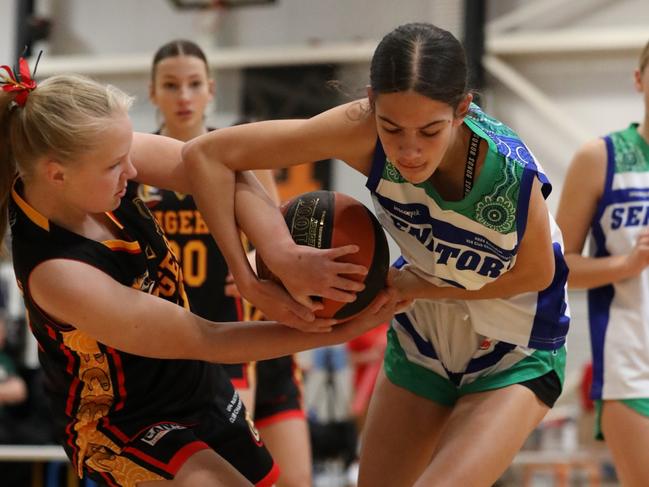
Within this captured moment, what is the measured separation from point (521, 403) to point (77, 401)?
49.6 inches

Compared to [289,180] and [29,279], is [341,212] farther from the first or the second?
[289,180]

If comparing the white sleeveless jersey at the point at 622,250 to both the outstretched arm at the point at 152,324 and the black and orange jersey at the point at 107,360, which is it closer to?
the outstretched arm at the point at 152,324

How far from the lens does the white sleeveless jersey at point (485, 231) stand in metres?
2.57

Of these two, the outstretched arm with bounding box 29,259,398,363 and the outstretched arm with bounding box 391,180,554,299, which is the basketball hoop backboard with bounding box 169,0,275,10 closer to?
the outstretched arm with bounding box 391,180,554,299

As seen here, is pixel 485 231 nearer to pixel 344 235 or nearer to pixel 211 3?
pixel 344 235

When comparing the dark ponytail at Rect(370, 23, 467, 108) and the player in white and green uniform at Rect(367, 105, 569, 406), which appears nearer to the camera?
the dark ponytail at Rect(370, 23, 467, 108)

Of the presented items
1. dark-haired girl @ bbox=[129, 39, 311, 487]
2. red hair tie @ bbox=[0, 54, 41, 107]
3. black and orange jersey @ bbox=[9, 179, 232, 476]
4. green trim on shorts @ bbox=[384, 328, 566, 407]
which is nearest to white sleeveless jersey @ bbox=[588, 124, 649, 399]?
green trim on shorts @ bbox=[384, 328, 566, 407]

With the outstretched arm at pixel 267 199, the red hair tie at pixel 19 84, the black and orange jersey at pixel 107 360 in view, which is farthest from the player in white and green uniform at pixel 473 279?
the red hair tie at pixel 19 84

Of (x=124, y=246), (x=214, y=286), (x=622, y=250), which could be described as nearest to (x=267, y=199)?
(x=124, y=246)

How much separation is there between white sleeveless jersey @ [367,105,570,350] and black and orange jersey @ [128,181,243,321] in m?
1.29

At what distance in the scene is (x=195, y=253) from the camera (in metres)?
4.05

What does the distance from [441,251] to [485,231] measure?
0.52ft

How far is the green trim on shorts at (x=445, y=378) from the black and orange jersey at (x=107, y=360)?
1.97 feet

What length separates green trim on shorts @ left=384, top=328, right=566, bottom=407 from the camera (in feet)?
9.36
